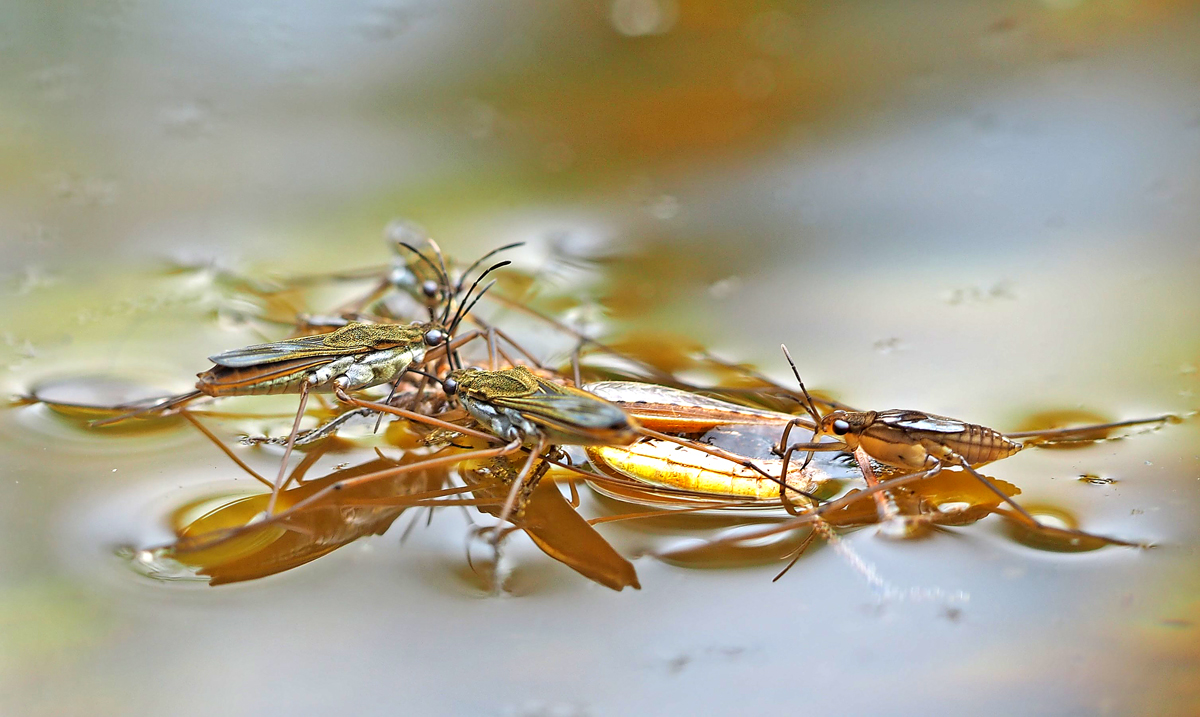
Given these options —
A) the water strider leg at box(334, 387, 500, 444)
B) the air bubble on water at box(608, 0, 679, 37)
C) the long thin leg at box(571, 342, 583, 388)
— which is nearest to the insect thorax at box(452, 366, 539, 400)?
the water strider leg at box(334, 387, 500, 444)

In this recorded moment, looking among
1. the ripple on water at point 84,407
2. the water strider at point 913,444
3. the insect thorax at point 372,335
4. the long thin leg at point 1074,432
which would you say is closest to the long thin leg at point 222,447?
the ripple on water at point 84,407

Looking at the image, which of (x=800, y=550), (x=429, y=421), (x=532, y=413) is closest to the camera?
(x=800, y=550)

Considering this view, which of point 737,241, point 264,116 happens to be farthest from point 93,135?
point 737,241

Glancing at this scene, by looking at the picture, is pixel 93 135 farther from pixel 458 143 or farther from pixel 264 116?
pixel 458 143

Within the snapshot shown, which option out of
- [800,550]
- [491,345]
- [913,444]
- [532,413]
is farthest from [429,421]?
[913,444]

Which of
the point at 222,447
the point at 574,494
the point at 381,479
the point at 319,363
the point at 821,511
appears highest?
the point at 319,363

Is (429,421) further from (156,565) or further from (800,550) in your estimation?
(800,550)

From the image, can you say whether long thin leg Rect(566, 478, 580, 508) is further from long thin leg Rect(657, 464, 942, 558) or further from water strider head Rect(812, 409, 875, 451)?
water strider head Rect(812, 409, 875, 451)
